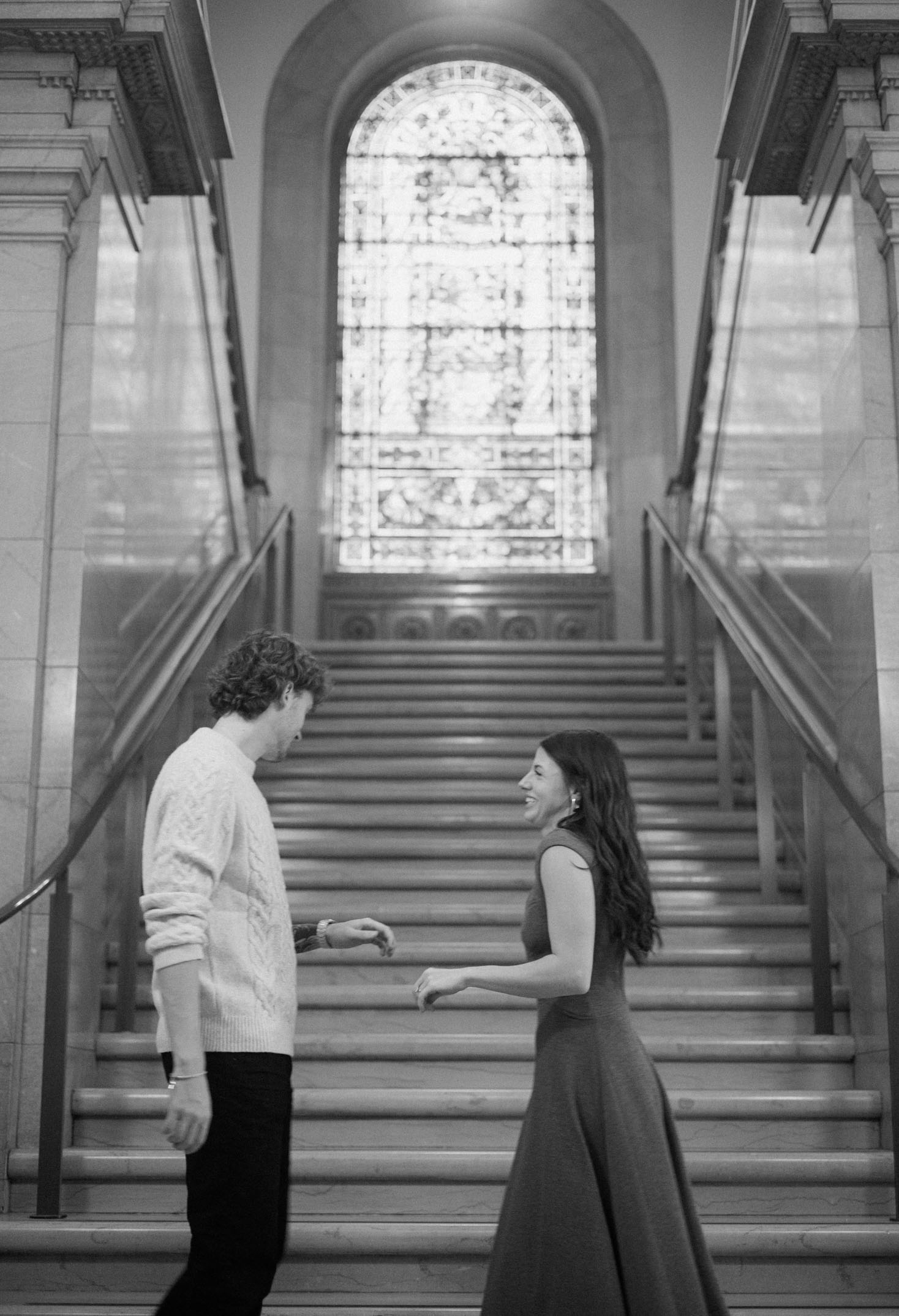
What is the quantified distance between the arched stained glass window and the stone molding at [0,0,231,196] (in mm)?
7043

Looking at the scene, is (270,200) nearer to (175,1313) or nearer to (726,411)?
(726,411)

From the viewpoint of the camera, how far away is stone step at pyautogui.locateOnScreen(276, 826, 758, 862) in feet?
22.6

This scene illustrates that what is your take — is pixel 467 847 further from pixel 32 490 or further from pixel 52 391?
pixel 52 391

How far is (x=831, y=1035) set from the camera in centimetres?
538

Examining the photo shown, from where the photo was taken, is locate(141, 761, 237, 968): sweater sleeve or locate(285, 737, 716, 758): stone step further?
locate(285, 737, 716, 758): stone step

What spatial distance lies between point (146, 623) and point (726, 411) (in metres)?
3.44

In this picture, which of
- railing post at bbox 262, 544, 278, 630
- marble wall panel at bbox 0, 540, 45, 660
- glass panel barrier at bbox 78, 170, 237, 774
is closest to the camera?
marble wall panel at bbox 0, 540, 45, 660

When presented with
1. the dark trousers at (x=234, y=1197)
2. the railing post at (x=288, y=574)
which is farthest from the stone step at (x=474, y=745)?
the dark trousers at (x=234, y=1197)

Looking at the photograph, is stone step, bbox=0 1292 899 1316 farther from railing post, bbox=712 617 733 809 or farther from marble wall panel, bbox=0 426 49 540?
railing post, bbox=712 617 733 809

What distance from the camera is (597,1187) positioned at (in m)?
3.27

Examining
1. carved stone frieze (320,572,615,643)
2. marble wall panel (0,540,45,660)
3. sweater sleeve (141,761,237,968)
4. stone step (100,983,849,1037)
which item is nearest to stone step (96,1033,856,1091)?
stone step (100,983,849,1037)

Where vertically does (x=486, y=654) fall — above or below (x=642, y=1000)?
above

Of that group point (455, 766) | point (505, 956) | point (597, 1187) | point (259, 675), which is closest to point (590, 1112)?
point (597, 1187)

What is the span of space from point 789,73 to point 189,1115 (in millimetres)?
4143
